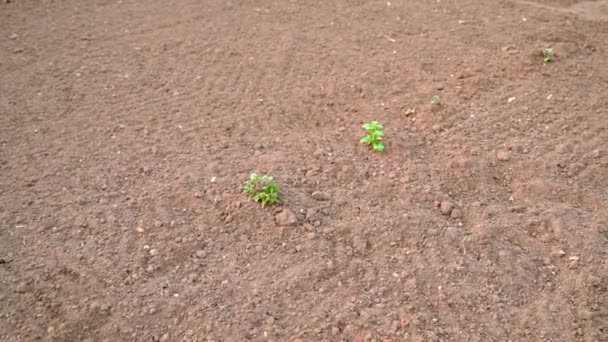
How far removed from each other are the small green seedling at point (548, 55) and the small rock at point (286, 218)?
8.22ft

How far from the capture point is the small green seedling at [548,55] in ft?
13.8

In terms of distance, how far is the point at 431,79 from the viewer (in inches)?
163

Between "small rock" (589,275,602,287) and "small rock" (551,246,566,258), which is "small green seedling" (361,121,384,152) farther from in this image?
"small rock" (589,275,602,287)

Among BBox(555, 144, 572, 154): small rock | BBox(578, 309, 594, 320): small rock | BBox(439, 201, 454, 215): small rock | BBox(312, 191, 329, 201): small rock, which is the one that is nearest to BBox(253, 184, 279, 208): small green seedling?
BBox(312, 191, 329, 201): small rock

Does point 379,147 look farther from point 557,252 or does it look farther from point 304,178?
point 557,252

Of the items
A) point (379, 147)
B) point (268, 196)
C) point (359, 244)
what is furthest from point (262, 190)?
point (379, 147)

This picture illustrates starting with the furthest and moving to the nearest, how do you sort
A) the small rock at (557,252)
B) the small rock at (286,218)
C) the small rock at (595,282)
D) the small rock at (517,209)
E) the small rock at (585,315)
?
the small rock at (517,209), the small rock at (286,218), the small rock at (557,252), the small rock at (595,282), the small rock at (585,315)

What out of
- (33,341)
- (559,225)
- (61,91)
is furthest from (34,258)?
(559,225)

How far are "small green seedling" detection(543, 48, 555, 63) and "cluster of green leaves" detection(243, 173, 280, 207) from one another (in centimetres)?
246

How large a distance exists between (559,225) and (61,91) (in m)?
3.39

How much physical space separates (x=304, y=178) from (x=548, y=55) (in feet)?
7.54

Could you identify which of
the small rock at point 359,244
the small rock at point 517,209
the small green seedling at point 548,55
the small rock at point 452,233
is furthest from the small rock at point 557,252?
the small green seedling at point 548,55

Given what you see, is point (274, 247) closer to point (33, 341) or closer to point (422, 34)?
point (33, 341)

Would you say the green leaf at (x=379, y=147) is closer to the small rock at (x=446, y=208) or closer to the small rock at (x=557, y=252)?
the small rock at (x=446, y=208)
